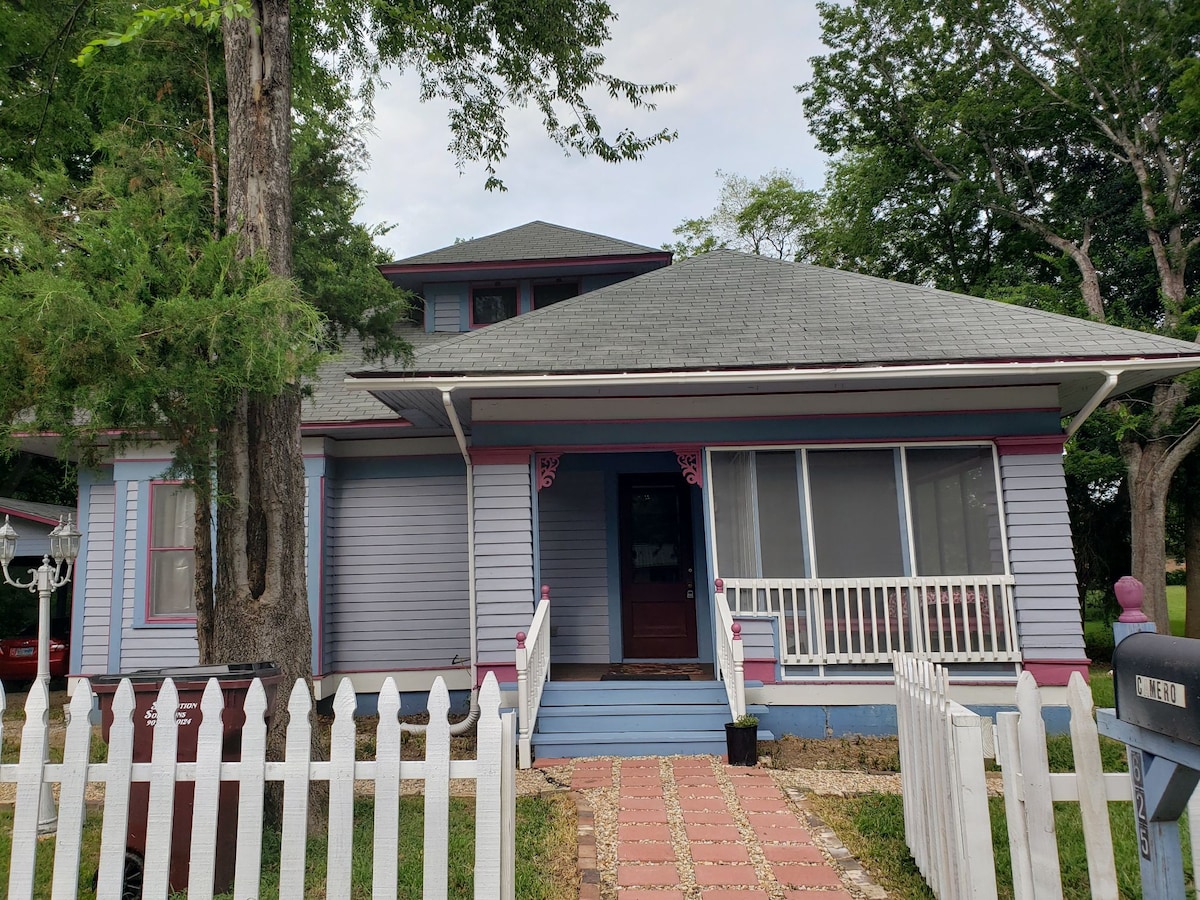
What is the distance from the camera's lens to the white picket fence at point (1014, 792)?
8.30ft

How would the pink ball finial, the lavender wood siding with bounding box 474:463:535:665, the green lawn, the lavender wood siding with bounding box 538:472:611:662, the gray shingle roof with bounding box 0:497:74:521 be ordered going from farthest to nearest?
the green lawn
the gray shingle roof with bounding box 0:497:74:521
the lavender wood siding with bounding box 538:472:611:662
the lavender wood siding with bounding box 474:463:535:665
the pink ball finial

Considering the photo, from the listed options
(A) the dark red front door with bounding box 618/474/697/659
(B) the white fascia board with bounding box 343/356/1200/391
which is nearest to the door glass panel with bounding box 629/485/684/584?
(A) the dark red front door with bounding box 618/474/697/659

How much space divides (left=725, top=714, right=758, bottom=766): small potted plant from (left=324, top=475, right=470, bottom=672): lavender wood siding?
4.02 m

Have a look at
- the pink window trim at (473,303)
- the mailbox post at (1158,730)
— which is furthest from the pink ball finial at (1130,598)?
the pink window trim at (473,303)

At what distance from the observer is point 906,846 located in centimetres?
412

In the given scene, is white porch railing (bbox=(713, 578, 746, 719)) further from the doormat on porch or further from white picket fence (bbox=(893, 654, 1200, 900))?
white picket fence (bbox=(893, 654, 1200, 900))

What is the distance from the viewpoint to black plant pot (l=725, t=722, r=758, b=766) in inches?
228

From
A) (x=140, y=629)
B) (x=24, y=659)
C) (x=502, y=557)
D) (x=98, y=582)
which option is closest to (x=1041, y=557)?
(x=502, y=557)

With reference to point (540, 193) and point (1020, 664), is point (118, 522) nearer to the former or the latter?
point (1020, 664)

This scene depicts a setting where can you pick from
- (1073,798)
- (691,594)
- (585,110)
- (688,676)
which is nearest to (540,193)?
(585,110)

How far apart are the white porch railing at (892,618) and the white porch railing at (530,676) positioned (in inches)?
70.6

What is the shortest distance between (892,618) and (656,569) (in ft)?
10.3

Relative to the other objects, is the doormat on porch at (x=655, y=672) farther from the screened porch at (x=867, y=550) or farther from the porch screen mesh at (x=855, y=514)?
the porch screen mesh at (x=855, y=514)

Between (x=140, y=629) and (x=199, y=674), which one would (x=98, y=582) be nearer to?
(x=140, y=629)
